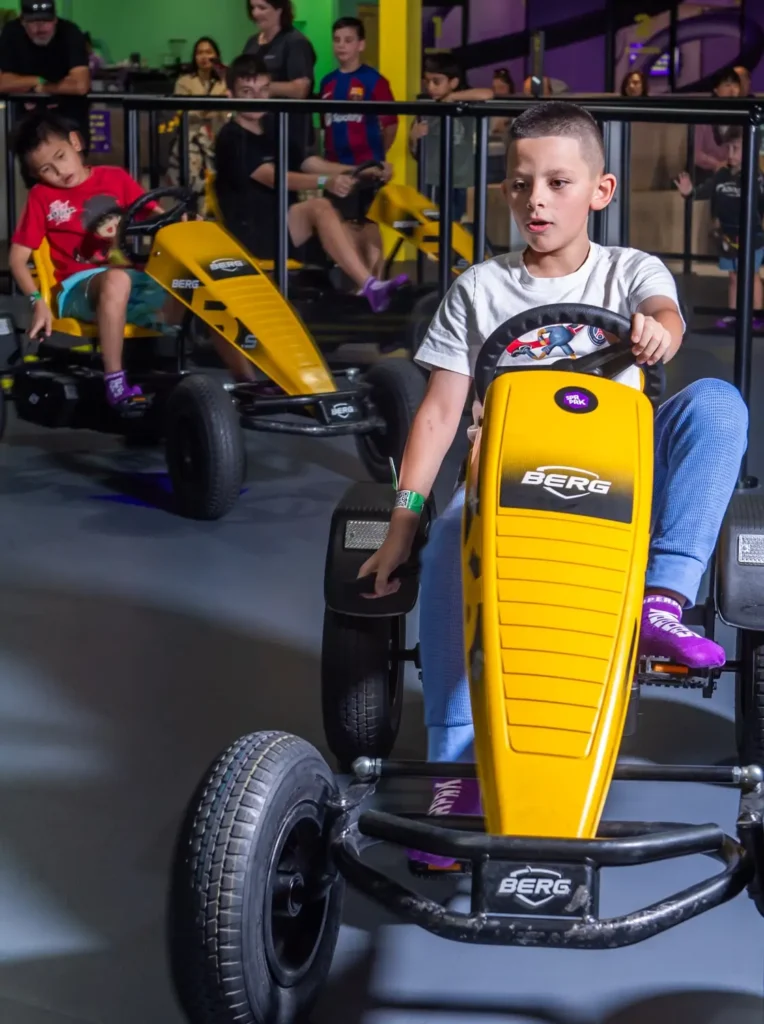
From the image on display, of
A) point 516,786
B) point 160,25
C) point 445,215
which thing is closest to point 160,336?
point 445,215

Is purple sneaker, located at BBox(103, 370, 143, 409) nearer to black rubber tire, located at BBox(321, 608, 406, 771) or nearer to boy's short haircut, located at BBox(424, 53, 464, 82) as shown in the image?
black rubber tire, located at BBox(321, 608, 406, 771)

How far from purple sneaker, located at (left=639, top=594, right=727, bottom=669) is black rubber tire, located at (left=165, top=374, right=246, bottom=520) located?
2087 mm

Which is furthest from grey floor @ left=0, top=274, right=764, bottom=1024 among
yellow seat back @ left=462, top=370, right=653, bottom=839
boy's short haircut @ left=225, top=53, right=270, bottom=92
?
boy's short haircut @ left=225, top=53, right=270, bottom=92

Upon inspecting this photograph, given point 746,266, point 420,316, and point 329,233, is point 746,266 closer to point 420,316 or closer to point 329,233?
point 420,316

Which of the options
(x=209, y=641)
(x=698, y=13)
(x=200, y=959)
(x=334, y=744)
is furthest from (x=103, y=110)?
(x=200, y=959)

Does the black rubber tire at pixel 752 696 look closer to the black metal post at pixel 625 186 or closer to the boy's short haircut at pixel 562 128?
the boy's short haircut at pixel 562 128

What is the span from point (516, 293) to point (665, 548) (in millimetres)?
440

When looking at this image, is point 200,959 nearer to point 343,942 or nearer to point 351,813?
point 351,813

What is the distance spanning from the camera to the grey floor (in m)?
1.73

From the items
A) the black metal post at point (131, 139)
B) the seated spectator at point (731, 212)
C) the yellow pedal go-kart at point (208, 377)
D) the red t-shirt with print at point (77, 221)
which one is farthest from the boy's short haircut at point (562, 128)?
the seated spectator at point (731, 212)

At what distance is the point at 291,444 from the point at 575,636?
3.46 metres

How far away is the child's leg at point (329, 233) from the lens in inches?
244

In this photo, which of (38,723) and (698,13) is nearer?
(38,723)

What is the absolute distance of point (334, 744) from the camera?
2.33 metres
